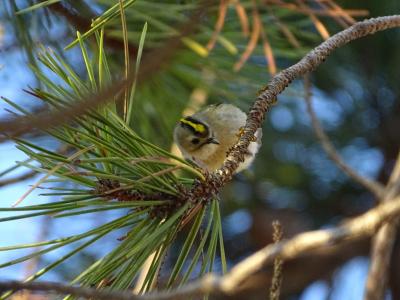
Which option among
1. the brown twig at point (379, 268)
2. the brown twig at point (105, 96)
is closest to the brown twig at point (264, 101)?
the brown twig at point (379, 268)

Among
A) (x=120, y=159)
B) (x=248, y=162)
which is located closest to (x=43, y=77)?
(x=120, y=159)

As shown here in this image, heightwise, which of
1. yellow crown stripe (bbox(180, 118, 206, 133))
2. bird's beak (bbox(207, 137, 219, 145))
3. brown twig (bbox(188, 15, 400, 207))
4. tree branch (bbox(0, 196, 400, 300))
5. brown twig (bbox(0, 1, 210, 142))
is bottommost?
tree branch (bbox(0, 196, 400, 300))

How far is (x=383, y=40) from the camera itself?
1964 millimetres

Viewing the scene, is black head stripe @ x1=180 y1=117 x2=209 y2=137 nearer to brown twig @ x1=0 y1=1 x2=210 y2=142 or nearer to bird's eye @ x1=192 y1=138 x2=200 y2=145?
bird's eye @ x1=192 y1=138 x2=200 y2=145

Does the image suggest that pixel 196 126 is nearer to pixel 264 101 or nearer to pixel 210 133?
pixel 210 133

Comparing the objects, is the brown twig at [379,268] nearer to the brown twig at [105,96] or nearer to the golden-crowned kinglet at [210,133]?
the brown twig at [105,96]

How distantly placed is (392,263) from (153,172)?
1.08 meters

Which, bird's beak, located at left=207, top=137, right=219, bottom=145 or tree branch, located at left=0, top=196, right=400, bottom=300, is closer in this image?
tree branch, located at left=0, top=196, right=400, bottom=300

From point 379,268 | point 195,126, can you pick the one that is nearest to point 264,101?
point 379,268

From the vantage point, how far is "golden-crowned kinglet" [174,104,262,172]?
1.74 metres

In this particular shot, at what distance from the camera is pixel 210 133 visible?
5.95 ft

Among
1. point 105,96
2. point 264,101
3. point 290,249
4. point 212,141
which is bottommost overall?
point 290,249

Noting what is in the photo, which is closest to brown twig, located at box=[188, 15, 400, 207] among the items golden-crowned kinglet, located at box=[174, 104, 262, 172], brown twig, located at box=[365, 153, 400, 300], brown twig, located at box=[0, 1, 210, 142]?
brown twig, located at box=[365, 153, 400, 300]

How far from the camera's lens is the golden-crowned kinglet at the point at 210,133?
5.72 ft
